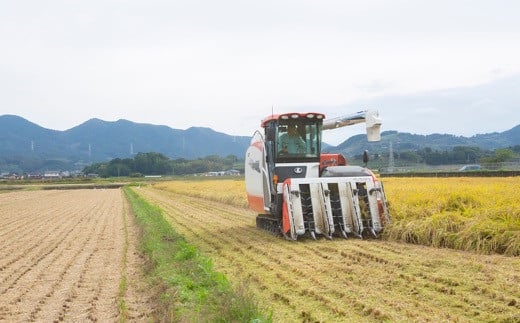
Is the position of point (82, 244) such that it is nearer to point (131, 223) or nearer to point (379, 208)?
point (131, 223)

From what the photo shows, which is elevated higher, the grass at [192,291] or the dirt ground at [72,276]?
the grass at [192,291]

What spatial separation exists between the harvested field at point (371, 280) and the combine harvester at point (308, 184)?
903 mm

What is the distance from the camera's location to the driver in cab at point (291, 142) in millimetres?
16094

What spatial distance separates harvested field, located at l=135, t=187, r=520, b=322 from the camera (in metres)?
6.84

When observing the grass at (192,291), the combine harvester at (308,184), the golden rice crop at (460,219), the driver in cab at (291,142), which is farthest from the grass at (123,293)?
the golden rice crop at (460,219)

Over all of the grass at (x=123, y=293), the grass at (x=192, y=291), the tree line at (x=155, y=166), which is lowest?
the grass at (x=123, y=293)

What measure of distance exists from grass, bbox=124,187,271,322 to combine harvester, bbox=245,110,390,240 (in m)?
3.06

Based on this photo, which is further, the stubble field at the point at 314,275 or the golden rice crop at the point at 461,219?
the golden rice crop at the point at 461,219

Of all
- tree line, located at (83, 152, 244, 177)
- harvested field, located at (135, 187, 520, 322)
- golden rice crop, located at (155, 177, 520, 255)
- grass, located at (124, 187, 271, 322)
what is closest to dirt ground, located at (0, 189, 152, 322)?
grass, located at (124, 187, 271, 322)

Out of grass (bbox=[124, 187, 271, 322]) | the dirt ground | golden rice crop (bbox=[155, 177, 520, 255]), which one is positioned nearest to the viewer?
grass (bbox=[124, 187, 271, 322])

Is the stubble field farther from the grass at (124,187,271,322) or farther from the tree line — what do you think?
the tree line

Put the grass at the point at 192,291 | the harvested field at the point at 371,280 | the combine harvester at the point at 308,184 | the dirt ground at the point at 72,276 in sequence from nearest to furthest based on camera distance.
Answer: the grass at the point at 192,291 < the harvested field at the point at 371,280 < the dirt ground at the point at 72,276 < the combine harvester at the point at 308,184

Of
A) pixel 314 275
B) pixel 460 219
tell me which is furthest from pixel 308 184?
pixel 314 275

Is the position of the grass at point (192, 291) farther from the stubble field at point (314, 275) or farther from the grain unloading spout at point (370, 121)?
the grain unloading spout at point (370, 121)
